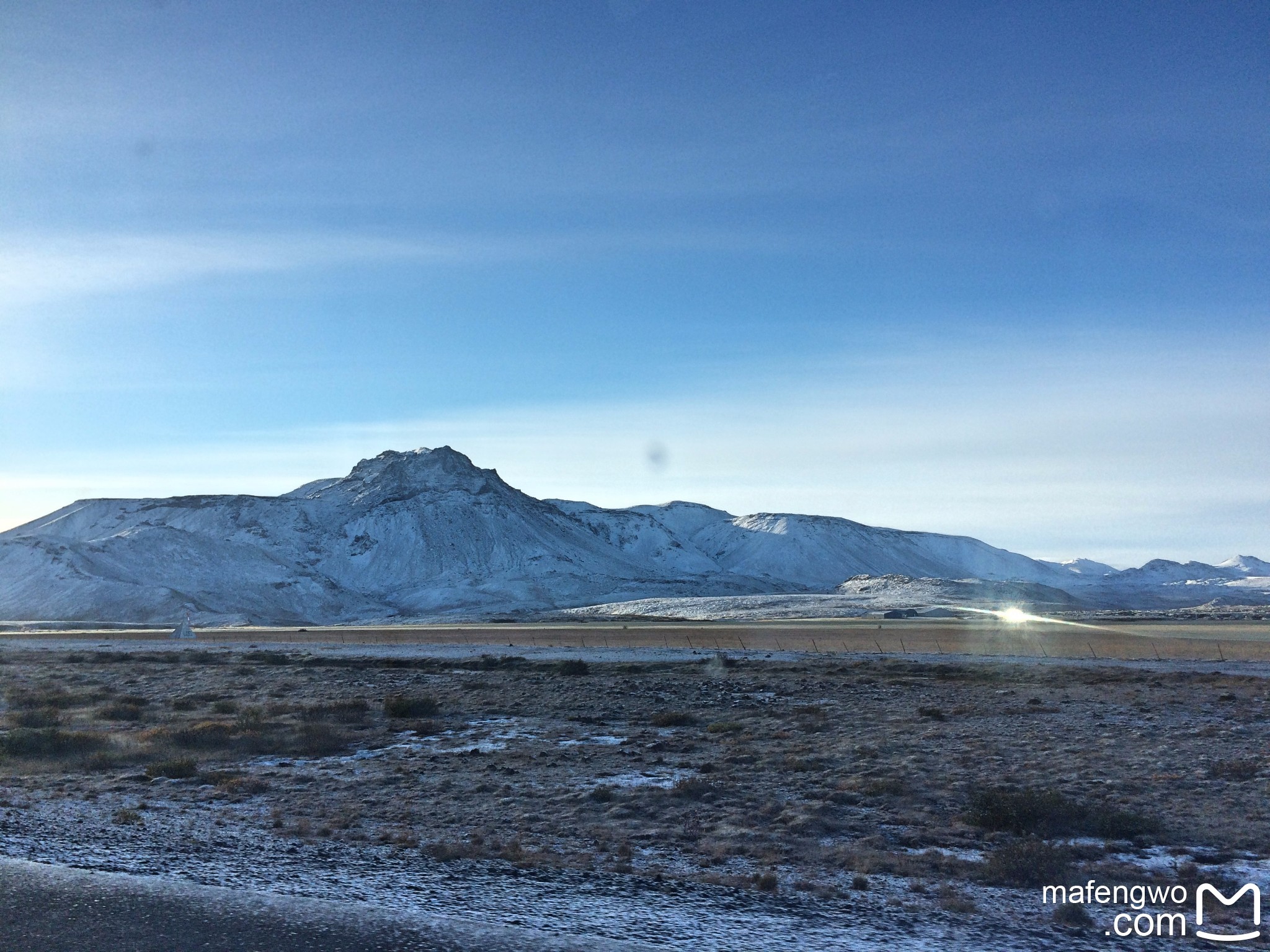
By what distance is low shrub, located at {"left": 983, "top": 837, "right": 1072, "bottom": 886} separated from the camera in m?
11.0

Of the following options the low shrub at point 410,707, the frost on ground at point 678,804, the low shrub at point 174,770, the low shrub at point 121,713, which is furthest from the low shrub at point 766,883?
the low shrub at point 121,713

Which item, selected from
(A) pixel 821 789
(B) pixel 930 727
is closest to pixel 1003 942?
(A) pixel 821 789

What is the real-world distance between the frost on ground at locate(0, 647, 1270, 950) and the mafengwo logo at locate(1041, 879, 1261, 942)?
293 millimetres

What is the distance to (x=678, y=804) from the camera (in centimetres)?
1501

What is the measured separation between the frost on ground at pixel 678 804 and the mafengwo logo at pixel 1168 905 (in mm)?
293

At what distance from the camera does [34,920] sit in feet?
30.7

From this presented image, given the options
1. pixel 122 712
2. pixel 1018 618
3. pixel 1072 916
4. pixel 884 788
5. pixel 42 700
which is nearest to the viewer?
pixel 1072 916

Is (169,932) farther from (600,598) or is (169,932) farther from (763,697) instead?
(600,598)

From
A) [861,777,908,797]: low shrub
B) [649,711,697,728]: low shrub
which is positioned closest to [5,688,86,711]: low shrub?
[649,711,697,728]: low shrub

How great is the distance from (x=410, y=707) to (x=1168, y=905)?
2063cm

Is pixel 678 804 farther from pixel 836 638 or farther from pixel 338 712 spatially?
pixel 836 638

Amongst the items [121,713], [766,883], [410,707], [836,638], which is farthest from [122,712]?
[836,638]

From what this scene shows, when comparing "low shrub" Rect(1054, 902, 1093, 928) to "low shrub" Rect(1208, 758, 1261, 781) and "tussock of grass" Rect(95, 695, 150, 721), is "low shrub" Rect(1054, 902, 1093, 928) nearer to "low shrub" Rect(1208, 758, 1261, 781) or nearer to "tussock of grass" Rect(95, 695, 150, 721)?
"low shrub" Rect(1208, 758, 1261, 781)

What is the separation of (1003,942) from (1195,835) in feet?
17.5
